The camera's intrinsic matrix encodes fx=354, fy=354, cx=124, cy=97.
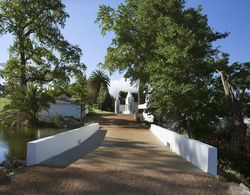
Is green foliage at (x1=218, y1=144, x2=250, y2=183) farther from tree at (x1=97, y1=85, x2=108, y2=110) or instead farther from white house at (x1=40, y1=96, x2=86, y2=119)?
tree at (x1=97, y1=85, x2=108, y2=110)

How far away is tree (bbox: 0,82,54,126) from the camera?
34031 mm

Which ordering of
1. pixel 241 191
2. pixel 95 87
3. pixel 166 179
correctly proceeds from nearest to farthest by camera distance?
pixel 241 191 < pixel 166 179 < pixel 95 87

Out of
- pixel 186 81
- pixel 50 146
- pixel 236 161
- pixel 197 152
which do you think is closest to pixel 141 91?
pixel 186 81

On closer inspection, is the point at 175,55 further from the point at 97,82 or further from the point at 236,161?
the point at 97,82

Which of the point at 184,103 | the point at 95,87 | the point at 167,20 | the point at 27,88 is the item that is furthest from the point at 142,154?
the point at 95,87

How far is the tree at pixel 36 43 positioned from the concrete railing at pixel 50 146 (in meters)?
23.0

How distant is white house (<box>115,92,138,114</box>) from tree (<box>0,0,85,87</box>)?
31481 mm

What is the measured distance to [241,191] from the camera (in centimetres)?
755

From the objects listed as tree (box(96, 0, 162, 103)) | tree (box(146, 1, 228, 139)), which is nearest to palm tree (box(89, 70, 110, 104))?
tree (box(96, 0, 162, 103))

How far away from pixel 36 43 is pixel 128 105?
3633cm

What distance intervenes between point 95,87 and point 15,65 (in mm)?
34533

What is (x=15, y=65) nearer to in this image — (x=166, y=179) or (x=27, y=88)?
(x=27, y=88)

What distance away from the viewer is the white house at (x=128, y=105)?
71.0 metres

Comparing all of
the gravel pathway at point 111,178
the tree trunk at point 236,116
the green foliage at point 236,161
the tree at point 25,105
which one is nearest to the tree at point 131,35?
the tree at point 25,105
